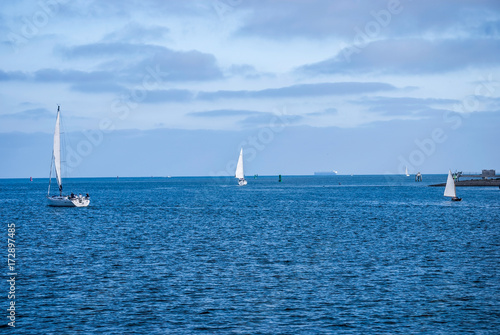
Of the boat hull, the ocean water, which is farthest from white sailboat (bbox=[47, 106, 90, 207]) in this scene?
the ocean water

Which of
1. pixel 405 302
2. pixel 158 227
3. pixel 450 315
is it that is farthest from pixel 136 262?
pixel 158 227

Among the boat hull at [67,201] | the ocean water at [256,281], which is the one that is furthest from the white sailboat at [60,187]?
the ocean water at [256,281]

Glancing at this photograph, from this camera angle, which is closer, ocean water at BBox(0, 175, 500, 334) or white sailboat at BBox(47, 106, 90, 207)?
ocean water at BBox(0, 175, 500, 334)

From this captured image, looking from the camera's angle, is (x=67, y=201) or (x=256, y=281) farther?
(x=67, y=201)

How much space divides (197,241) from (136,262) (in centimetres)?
1426

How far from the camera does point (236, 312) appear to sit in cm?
3017

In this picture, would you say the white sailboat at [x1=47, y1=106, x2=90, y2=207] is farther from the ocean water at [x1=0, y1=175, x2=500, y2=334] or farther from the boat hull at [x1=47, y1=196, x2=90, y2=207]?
the ocean water at [x1=0, y1=175, x2=500, y2=334]

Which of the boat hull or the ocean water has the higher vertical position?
the boat hull

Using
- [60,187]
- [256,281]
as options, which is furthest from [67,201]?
[256,281]

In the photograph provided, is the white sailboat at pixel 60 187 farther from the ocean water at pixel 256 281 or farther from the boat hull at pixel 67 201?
the ocean water at pixel 256 281

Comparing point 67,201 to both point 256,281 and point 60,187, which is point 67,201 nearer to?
point 60,187

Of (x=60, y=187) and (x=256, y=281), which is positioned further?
(x=60, y=187)

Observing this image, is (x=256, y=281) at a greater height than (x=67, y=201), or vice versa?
(x=67, y=201)

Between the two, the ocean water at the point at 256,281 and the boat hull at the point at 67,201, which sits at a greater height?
the boat hull at the point at 67,201
